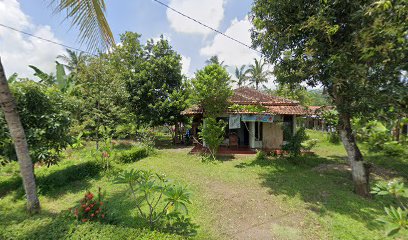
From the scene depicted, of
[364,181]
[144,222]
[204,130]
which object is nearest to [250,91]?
[204,130]

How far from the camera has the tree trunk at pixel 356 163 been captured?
7.06m

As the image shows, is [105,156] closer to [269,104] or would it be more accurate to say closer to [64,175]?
[64,175]

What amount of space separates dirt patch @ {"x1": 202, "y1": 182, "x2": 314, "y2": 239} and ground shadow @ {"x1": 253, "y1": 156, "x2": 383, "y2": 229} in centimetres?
81

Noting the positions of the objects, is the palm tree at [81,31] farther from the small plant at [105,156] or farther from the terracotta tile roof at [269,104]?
the terracotta tile roof at [269,104]

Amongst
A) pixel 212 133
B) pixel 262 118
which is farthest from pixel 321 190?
pixel 262 118

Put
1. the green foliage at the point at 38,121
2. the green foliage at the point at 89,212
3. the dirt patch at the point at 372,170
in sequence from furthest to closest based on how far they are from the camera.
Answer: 1. the dirt patch at the point at 372,170
2. the green foliage at the point at 38,121
3. the green foliage at the point at 89,212

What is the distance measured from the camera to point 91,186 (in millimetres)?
7895

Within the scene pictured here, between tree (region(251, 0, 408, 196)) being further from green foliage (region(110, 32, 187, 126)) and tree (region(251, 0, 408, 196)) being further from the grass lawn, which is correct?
green foliage (region(110, 32, 187, 126))

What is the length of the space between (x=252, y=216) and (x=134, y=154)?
7653 mm

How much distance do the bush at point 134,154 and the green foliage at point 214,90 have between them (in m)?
4.18

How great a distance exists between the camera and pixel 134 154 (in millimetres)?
11312

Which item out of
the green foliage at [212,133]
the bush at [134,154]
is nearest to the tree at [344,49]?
the green foliage at [212,133]

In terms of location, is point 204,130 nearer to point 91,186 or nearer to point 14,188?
point 91,186

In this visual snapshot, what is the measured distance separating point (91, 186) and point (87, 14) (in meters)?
6.41
